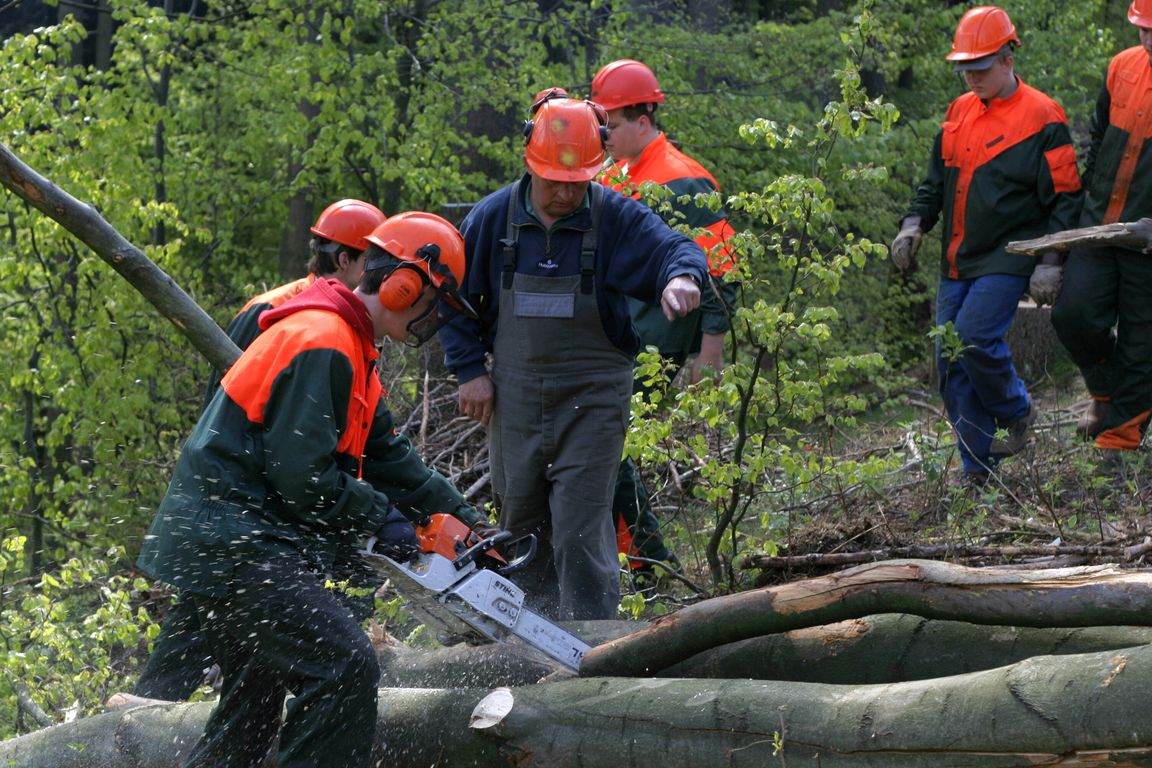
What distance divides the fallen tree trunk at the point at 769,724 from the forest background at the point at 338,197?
1537 millimetres

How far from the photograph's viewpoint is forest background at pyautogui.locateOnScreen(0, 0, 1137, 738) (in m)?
6.16

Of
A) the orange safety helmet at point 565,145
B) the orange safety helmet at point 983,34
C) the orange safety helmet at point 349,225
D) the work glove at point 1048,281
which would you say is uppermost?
the orange safety helmet at point 983,34

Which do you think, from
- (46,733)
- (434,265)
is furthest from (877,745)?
(46,733)

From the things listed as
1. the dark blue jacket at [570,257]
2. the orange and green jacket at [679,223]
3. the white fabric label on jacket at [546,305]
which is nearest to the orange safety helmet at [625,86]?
the orange and green jacket at [679,223]

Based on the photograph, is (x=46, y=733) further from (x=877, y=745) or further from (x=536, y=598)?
(x=877, y=745)

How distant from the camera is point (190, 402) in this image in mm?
9258

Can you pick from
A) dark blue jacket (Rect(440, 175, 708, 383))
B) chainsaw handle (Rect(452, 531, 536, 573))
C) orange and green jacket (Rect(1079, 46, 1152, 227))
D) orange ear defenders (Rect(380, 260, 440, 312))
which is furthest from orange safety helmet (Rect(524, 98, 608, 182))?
orange and green jacket (Rect(1079, 46, 1152, 227))

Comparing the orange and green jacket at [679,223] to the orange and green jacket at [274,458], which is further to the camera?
the orange and green jacket at [679,223]

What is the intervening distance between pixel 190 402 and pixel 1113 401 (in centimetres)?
620

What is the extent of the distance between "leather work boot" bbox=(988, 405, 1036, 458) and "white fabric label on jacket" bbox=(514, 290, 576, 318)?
8.15 ft

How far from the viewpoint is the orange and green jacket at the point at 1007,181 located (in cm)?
625

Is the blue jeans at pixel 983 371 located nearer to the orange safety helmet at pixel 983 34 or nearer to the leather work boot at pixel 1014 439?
the leather work boot at pixel 1014 439

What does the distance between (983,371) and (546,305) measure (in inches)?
102

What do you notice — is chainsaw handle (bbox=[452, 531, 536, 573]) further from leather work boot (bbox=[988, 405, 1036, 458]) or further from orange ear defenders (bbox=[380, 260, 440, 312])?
leather work boot (bbox=[988, 405, 1036, 458])
